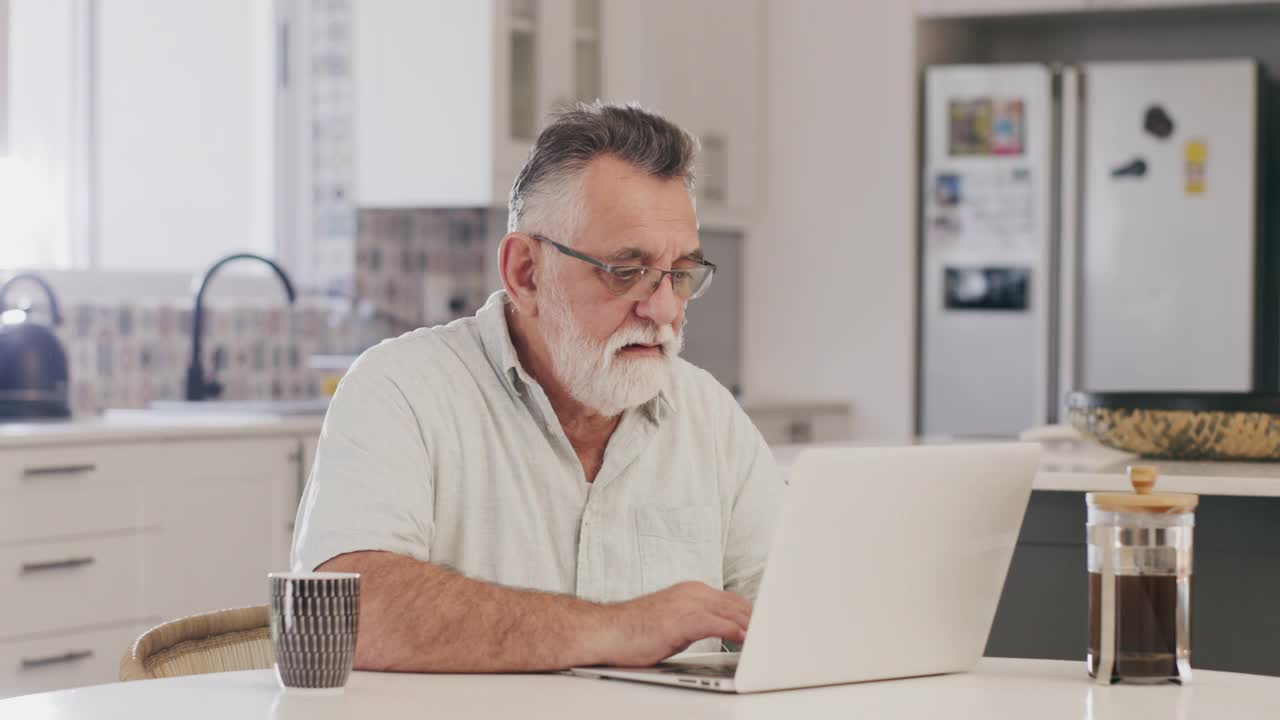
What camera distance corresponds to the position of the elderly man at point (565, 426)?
1.67 meters

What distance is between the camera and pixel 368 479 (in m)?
1.63

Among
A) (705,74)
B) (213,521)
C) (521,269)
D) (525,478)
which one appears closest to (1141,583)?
(525,478)

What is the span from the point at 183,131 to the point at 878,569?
3.45 m

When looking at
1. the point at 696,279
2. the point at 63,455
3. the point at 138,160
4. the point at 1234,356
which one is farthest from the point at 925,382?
the point at 696,279

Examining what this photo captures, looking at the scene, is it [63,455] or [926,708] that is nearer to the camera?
[926,708]

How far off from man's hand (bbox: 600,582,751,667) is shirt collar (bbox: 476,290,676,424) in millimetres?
403

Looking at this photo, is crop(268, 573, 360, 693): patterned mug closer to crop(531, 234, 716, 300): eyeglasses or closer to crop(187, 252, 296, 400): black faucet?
crop(531, 234, 716, 300): eyeglasses

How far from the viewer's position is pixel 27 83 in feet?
13.4

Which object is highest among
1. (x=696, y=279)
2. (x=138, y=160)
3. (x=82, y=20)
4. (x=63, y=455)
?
(x=82, y=20)

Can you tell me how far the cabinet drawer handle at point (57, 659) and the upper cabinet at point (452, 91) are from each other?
1.69 m

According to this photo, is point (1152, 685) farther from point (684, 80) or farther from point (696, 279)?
point (684, 80)

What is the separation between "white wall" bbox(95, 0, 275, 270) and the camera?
14.1 ft

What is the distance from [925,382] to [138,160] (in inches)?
91.4

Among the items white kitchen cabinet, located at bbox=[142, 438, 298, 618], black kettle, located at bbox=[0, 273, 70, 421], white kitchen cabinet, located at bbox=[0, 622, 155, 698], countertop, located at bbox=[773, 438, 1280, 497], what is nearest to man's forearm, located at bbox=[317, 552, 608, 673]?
countertop, located at bbox=[773, 438, 1280, 497]
